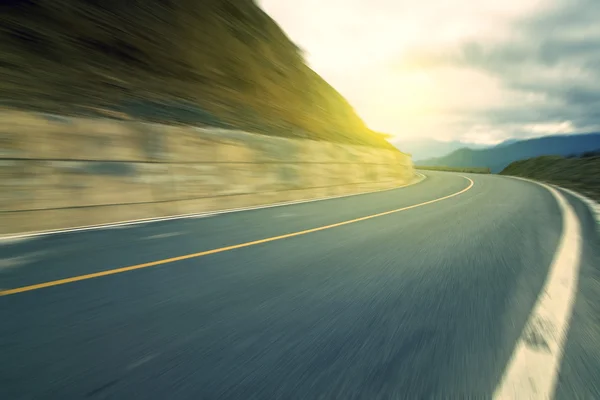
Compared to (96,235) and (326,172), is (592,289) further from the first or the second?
(326,172)

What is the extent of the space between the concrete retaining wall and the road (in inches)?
39.4

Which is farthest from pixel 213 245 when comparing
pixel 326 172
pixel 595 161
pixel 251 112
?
pixel 595 161

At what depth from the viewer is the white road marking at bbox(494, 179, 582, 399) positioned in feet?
6.52

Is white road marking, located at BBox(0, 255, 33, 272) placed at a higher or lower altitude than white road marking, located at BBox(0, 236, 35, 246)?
lower

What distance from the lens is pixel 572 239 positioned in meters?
5.90

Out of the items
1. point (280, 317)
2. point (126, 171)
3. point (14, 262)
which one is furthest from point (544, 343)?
point (126, 171)

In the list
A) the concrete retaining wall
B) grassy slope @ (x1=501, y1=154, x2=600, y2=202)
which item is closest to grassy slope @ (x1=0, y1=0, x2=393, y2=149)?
the concrete retaining wall

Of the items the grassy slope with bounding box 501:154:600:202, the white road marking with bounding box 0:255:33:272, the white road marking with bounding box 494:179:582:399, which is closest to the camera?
the white road marking with bounding box 494:179:582:399

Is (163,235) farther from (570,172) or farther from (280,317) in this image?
(570,172)

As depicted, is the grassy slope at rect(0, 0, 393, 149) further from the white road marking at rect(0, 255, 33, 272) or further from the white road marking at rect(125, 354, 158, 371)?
the white road marking at rect(125, 354, 158, 371)

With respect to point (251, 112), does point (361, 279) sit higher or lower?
lower

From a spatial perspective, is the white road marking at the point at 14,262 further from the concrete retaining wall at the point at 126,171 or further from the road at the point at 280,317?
the concrete retaining wall at the point at 126,171

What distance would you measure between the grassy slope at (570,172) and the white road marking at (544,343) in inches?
566

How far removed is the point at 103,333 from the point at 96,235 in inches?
156
